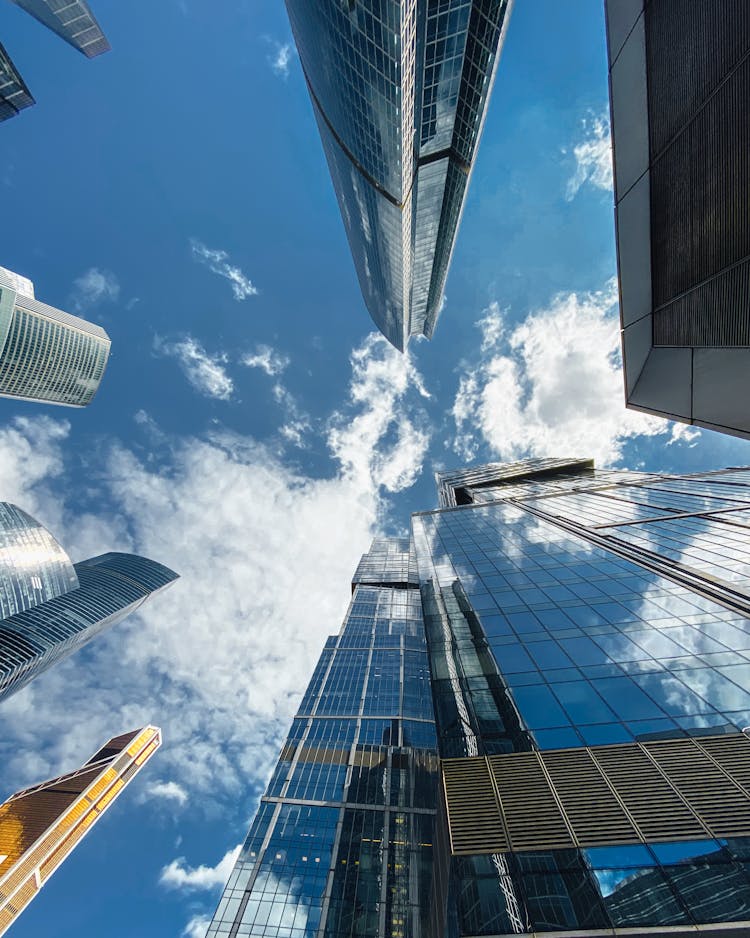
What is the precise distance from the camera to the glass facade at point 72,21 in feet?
432

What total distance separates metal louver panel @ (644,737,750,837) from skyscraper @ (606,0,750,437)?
9.83 metres

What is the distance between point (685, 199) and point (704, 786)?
1502cm

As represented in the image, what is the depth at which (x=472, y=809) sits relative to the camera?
39.4 feet

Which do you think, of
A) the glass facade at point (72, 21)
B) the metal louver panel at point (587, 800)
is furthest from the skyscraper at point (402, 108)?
the glass facade at point (72, 21)

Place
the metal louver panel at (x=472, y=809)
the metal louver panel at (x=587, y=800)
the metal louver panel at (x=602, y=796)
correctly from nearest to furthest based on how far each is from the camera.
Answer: the metal louver panel at (x=602, y=796) < the metal louver panel at (x=587, y=800) < the metal louver panel at (x=472, y=809)

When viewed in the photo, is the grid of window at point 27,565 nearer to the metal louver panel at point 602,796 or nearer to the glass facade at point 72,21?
the metal louver panel at point 602,796

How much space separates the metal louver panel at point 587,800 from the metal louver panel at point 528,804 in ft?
1.04

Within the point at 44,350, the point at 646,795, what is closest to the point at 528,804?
the point at 646,795

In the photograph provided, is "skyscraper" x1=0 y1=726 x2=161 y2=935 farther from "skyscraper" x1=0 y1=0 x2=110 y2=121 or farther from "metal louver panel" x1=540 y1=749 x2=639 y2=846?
"skyscraper" x1=0 y1=0 x2=110 y2=121

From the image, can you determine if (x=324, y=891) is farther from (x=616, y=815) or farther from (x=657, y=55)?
(x=657, y=55)

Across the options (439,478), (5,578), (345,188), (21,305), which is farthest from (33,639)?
(345,188)

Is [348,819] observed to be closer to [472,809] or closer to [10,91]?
[472,809]

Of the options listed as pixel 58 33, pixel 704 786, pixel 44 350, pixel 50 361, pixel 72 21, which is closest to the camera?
pixel 704 786

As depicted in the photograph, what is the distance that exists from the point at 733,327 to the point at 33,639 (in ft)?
522
